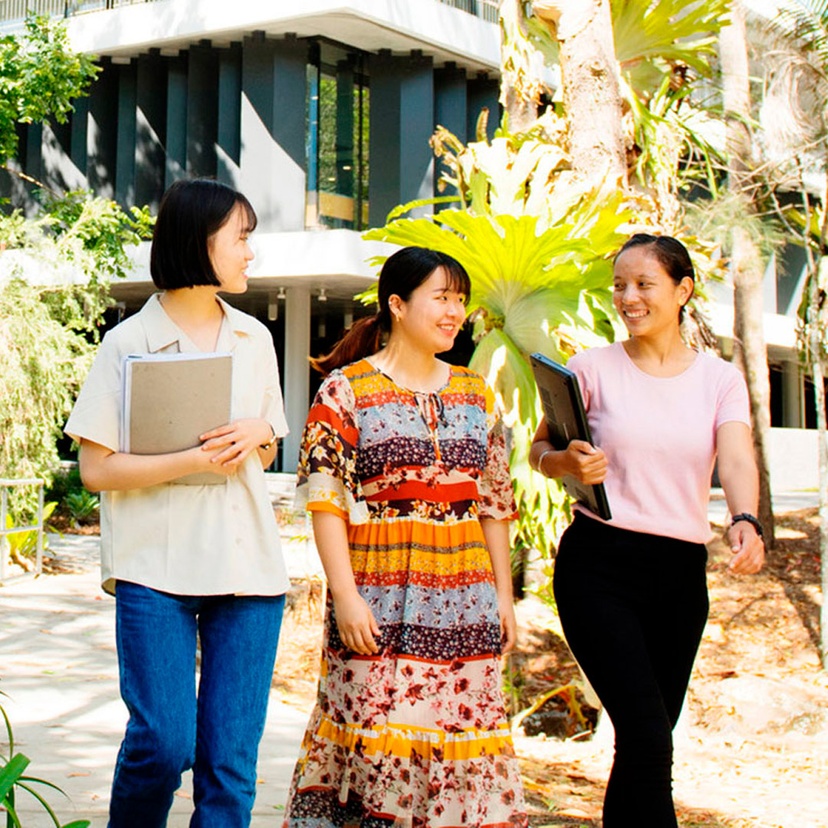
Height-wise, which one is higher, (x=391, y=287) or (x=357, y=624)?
(x=391, y=287)

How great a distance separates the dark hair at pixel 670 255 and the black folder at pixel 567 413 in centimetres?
43

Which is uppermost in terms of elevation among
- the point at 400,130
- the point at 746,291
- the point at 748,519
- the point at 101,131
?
the point at 101,131

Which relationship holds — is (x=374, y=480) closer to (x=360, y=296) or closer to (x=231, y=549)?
(x=231, y=549)

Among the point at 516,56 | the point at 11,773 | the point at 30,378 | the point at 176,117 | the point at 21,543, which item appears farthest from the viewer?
the point at 176,117

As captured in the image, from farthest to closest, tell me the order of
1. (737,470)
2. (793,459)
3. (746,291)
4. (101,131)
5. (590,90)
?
(793,459) < (101,131) < (746,291) < (590,90) < (737,470)

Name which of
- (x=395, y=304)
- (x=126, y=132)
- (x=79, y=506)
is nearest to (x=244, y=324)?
(x=395, y=304)

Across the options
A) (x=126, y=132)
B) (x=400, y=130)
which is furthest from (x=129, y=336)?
(x=126, y=132)

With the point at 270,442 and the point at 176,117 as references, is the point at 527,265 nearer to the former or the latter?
the point at 270,442

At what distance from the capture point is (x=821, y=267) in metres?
10.5

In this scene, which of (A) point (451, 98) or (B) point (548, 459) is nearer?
(B) point (548, 459)

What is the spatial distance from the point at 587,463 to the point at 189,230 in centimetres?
113

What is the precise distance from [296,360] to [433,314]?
20.0 m

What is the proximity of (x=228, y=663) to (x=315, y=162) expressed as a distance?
781 inches

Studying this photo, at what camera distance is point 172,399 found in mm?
2715
